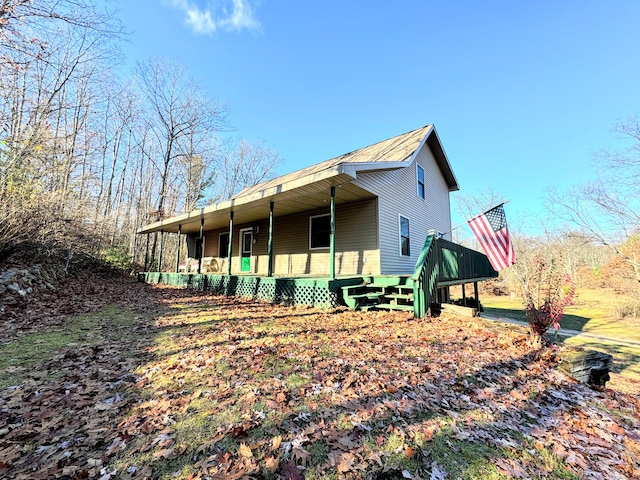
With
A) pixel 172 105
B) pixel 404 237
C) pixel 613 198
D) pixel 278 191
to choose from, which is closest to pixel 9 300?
pixel 278 191

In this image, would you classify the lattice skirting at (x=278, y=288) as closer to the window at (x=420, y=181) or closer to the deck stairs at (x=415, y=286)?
the deck stairs at (x=415, y=286)

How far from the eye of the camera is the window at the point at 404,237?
423 inches

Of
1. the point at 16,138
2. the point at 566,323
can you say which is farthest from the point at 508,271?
the point at 16,138

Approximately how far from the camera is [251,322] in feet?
19.6

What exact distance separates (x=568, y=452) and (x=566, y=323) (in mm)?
16028

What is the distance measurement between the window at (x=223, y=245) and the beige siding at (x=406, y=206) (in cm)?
959

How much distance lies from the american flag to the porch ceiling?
3343 mm

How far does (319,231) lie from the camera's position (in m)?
10.9

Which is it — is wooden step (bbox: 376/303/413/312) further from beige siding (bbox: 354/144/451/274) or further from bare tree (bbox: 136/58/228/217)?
bare tree (bbox: 136/58/228/217)

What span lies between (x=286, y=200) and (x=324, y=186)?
2203mm

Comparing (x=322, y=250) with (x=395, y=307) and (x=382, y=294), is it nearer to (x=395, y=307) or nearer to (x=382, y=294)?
(x=382, y=294)

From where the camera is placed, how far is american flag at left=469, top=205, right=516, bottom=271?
7180mm

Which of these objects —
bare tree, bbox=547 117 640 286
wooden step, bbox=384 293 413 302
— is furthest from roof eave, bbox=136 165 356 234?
bare tree, bbox=547 117 640 286

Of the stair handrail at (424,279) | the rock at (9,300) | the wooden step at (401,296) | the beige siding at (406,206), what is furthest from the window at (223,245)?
the stair handrail at (424,279)
